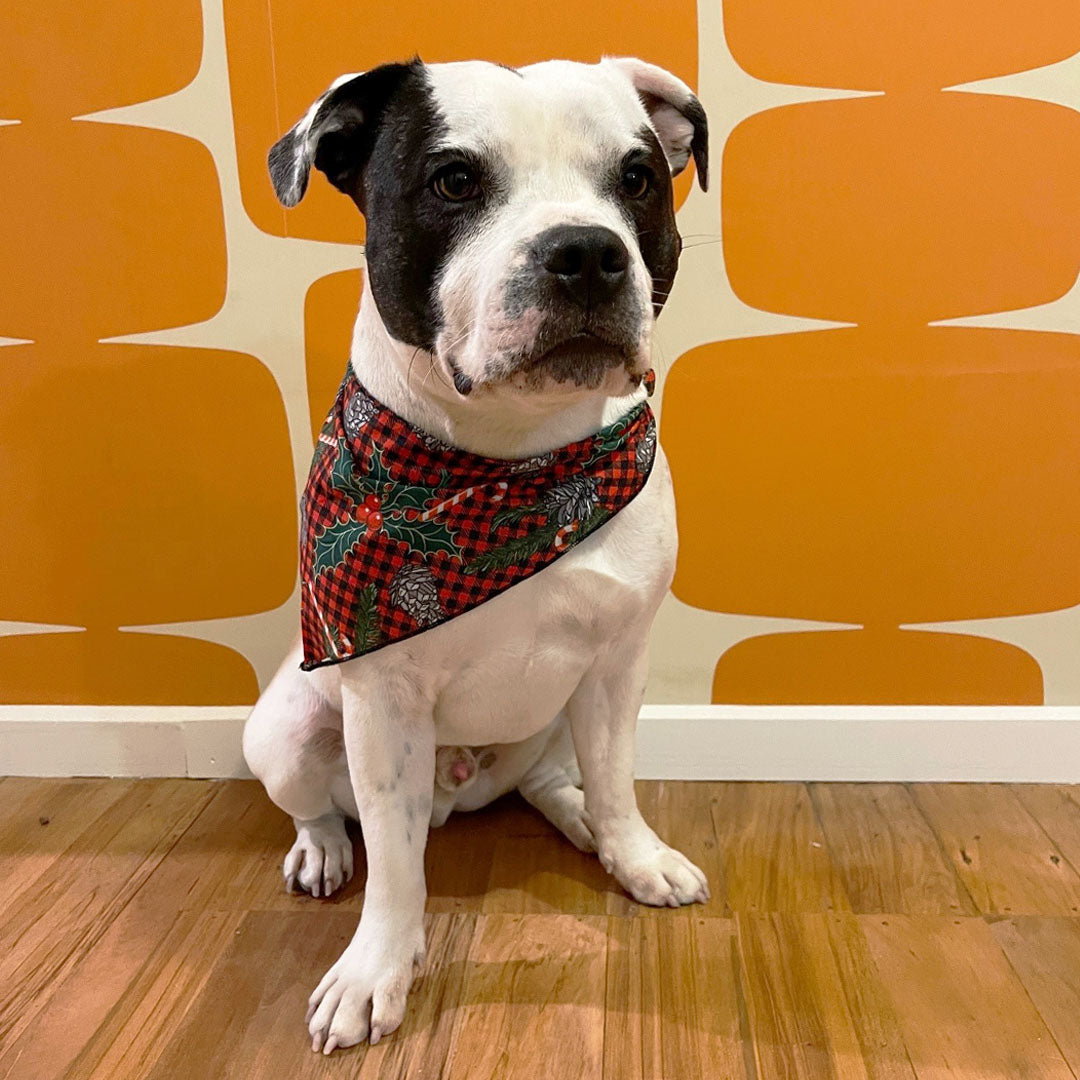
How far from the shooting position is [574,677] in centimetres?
137

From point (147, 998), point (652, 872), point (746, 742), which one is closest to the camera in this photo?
point (147, 998)

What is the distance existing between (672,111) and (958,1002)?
1269 mm

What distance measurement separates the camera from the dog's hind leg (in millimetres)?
1487

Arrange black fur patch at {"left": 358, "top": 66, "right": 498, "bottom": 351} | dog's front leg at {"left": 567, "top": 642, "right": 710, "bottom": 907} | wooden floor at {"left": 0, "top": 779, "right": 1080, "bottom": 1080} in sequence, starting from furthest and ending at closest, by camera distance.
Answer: dog's front leg at {"left": 567, "top": 642, "right": 710, "bottom": 907} → wooden floor at {"left": 0, "top": 779, "right": 1080, "bottom": 1080} → black fur patch at {"left": 358, "top": 66, "right": 498, "bottom": 351}

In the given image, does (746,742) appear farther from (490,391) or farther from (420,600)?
(490,391)

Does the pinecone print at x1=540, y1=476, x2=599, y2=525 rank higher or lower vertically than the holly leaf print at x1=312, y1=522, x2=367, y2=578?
higher

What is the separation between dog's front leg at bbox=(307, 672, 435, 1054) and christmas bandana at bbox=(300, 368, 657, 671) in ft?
0.29

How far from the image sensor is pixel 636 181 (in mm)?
1147

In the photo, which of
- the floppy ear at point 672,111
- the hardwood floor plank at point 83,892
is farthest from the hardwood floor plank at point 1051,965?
the hardwood floor plank at point 83,892

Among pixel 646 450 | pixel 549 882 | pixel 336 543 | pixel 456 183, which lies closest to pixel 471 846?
pixel 549 882

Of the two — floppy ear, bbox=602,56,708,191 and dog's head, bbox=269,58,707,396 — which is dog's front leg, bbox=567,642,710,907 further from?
floppy ear, bbox=602,56,708,191

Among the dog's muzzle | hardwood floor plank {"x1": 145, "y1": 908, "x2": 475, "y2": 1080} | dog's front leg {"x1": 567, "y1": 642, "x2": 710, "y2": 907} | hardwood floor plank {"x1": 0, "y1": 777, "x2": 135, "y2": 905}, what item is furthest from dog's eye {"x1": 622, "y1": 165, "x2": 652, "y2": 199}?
hardwood floor plank {"x1": 0, "y1": 777, "x2": 135, "y2": 905}

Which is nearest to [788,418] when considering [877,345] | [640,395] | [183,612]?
[877,345]

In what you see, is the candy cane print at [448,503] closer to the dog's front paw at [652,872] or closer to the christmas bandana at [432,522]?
the christmas bandana at [432,522]
